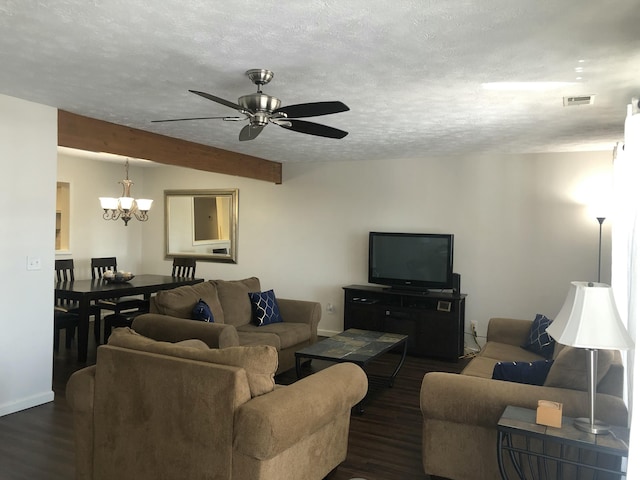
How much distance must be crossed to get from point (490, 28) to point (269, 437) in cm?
213

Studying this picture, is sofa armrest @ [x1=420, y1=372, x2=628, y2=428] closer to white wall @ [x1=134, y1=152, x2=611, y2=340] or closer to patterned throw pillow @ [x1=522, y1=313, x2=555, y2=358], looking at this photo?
patterned throw pillow @ [x1=522, y1=313, x2=555, y2=358]

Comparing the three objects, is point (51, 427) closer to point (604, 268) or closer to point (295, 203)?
point (295, 203)

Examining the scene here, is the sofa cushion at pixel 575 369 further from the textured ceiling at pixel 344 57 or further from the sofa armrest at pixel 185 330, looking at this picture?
the sofa armrest at pixel 185 330

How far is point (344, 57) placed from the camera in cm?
289

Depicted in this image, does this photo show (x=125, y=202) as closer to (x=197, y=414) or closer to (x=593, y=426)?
(x=197, y=414)

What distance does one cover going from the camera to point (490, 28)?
2449 mm

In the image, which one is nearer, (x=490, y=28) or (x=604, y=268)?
(x=490, y=28)

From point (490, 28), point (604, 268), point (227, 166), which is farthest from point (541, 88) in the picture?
point (227, 166)

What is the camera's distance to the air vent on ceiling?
357cm

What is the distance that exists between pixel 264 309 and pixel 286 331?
1.44ft

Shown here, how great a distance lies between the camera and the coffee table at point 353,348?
434 cm

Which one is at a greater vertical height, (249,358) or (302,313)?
(249,358)

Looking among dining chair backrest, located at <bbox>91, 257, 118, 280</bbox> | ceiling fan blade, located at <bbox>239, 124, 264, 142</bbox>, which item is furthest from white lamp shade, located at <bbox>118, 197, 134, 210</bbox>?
ceiling fan blade, located at <bbox>239, 124, 264, 142</bbox>

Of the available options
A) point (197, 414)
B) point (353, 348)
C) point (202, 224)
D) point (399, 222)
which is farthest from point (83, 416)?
point (202, 224)
